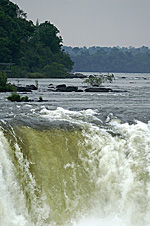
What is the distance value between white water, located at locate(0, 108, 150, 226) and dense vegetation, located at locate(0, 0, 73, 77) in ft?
192

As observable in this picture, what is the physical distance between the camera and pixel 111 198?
37.9 ft

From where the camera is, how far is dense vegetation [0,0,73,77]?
71.6 metres

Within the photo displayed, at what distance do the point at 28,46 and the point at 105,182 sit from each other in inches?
3019

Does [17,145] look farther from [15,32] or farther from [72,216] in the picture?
[15,32]

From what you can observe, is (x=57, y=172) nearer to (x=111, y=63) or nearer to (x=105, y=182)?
(x=105, y=182)

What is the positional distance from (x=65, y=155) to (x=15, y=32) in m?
63.5

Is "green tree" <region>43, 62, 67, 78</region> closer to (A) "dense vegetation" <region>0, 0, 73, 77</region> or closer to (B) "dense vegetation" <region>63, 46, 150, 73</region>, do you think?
(A) "dense vegetation" <region>0, 0, 73, 77</region>

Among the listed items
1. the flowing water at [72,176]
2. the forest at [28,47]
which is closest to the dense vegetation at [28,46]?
the forest at [28,47]

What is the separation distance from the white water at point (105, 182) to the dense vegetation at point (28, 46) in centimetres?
5846

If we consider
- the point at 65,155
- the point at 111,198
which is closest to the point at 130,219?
the point at 111,198

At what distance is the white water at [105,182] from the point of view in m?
10.5

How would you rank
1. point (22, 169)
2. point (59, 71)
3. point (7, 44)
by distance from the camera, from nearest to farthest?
point (22, 169), point (7, 44), point (59, 71)

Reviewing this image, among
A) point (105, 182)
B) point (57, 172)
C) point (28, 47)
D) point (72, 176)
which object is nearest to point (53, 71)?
point (28, 47)

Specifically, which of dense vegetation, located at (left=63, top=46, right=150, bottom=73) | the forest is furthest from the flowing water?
dense vegetation, located at (left=63, top=46, right=150, bottom=73)
